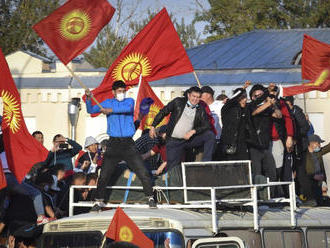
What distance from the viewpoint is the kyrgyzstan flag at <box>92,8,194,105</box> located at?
774 inches

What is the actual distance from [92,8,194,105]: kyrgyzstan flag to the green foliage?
4765cm

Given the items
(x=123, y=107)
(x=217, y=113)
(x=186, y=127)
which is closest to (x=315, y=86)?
(x=217, y=113)

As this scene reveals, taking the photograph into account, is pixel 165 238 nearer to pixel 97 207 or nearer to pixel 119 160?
pixel 97 207

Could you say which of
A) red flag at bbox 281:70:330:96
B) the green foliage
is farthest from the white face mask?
the green foliage

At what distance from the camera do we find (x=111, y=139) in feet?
51.3

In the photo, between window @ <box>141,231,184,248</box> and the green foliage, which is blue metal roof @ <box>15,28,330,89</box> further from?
window @ <box>141,231,184,248</box>

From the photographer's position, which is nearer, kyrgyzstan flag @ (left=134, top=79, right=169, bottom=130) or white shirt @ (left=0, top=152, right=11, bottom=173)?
white shirt @ (left=0, top=152, right=11, bottom=173)

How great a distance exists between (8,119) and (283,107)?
14.5ft

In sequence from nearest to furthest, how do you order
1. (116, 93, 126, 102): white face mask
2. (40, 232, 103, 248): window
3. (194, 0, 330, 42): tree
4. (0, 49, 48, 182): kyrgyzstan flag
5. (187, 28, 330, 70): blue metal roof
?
(40, 232, 103, 248): window → (116, 93, 126, 102): white face mask → (0, 49, 48, 182): kyrgyzstan flag → (187, 28, 330, 70): blue metal roof → (194, 0, 330, 42): tree

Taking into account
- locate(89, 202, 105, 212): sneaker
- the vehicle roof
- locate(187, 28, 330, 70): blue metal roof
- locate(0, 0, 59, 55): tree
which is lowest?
the vehicle roof

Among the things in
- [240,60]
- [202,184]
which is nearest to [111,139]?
[202,184]

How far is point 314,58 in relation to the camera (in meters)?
20.7

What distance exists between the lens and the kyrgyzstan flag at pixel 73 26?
17797 mm

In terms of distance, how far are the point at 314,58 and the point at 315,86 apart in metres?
1.06
